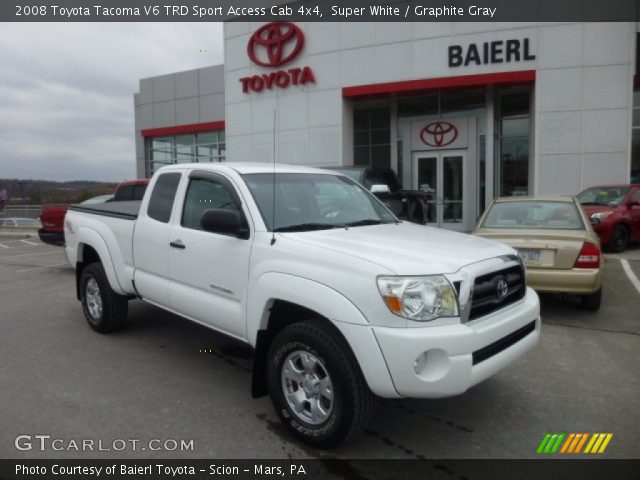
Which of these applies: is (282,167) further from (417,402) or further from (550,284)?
(550,284)

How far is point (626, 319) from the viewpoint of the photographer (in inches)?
241

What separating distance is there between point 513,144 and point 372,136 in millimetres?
5029

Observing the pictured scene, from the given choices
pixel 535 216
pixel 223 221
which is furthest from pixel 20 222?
pixel 223 221

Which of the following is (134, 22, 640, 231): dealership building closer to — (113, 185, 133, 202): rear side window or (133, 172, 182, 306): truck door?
(113, 185, 133, 202): rear side window

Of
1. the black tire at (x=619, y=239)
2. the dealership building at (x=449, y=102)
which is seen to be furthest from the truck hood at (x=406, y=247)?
the dealership building at (x=449, y=102)

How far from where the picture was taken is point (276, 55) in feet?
57.5

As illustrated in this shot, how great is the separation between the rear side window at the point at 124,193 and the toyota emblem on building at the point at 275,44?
800cm

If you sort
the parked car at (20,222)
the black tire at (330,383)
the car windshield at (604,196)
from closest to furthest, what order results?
the black tire at (330,383) < the car windshield at (604,196) < the parked car at (20,222)

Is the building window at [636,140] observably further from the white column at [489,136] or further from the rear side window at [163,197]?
the rear side window at [163,197]

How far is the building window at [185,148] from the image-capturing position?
25.8 meters

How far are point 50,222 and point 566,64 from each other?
45.3ft

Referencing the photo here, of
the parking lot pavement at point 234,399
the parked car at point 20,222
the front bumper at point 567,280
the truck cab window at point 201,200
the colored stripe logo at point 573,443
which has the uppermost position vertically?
the truck cab window at point 201,200

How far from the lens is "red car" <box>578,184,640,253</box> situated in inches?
432

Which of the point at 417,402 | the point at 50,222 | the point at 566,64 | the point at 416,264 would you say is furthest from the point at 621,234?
the point at 50,222
